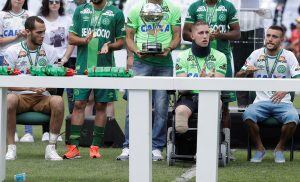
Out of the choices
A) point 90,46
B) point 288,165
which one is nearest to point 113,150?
point 90,46

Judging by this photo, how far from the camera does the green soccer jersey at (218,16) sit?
13.2 m

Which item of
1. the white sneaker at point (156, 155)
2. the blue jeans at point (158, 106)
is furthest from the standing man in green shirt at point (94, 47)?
the white sneaker at point (156, 155)

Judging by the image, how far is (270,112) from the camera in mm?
12836

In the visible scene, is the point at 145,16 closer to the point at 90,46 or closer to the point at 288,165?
the point at 90,46

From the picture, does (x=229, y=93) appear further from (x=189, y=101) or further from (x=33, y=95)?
(x=33, y=95)

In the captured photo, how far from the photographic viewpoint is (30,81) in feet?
33.8

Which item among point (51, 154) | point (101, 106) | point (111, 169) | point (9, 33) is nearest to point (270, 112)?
point (101, 106)

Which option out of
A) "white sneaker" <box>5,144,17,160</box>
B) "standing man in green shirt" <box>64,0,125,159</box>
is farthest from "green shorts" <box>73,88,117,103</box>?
"white sneaker" <box>5,144,17,160</box>

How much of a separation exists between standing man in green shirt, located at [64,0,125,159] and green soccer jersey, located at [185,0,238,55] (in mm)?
950

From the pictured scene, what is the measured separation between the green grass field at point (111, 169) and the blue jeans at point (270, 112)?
506mm

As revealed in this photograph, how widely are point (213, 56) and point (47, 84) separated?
107 inches

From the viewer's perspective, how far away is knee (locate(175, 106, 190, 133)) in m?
12.1

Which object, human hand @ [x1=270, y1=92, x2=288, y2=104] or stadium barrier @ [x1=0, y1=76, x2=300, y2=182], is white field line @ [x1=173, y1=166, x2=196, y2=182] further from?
human hand @ [x1=270, y1=92, x2=288, y2=104]

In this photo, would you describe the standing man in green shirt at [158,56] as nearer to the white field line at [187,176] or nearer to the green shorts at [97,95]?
the green shorts at [97,95]
